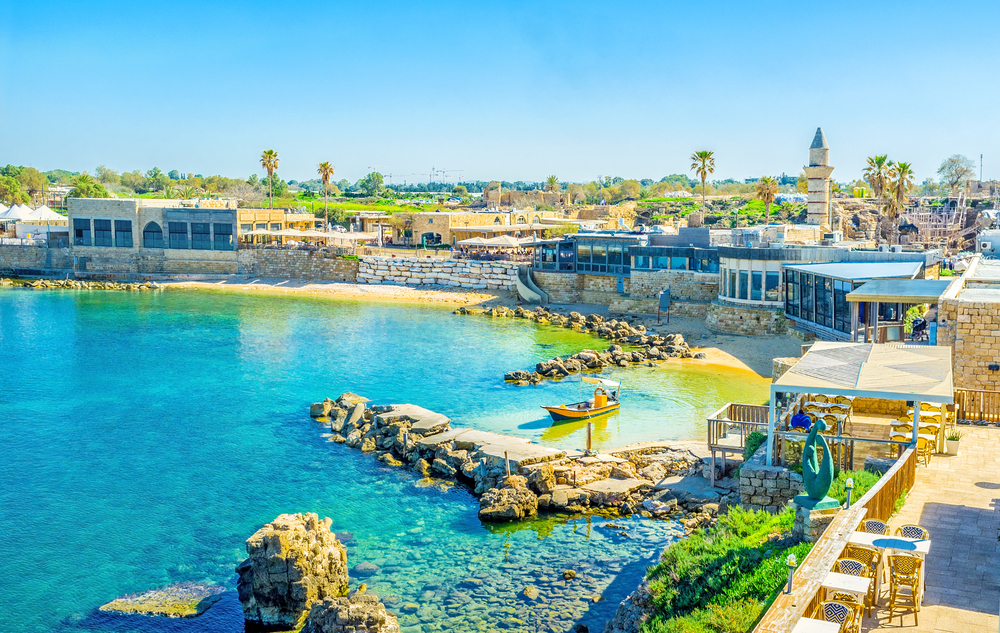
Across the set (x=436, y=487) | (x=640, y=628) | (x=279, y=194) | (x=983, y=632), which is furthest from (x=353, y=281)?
(x=279, y=194)

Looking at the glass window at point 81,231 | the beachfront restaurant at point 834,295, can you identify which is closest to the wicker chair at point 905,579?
the beachfront restaurant at point 834,295

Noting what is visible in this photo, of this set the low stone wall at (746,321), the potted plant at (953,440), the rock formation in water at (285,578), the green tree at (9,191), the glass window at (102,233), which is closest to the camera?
the potted plant at (953,440)

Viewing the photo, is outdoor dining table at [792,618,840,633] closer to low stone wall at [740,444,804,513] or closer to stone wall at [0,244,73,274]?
low stone wall at [740,444,804,513]

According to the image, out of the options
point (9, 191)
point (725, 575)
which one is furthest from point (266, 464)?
point (9, 191)

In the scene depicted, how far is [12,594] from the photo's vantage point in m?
17.8

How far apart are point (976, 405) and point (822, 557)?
1099 centimetres

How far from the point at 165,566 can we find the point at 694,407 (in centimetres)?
1911

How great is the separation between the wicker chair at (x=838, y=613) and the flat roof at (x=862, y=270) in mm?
23610

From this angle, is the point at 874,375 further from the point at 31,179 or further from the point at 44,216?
the point at 31,179

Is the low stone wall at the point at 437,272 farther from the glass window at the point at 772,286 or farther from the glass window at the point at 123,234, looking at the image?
the glass window at the point at 772,286

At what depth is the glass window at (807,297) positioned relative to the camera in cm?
3609

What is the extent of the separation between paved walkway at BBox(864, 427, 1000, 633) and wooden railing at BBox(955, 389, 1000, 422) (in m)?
1.73

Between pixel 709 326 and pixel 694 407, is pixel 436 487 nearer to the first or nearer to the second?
pixel 694 407

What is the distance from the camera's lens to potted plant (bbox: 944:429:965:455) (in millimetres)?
15852
